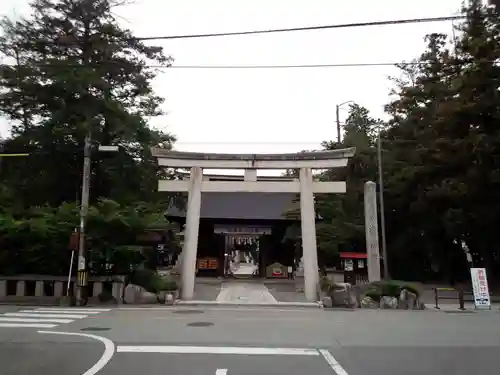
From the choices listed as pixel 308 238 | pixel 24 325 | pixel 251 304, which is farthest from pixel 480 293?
pixel 24 325

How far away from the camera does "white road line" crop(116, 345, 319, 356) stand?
9453mm

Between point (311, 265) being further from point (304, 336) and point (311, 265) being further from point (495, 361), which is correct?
point (495, 361)

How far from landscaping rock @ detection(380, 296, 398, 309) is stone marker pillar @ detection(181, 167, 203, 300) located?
8291 mm

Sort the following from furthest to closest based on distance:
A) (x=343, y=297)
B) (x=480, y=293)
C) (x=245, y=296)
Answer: (x=245, y=296) < (x=343, y=297) < (x=480, y=293)

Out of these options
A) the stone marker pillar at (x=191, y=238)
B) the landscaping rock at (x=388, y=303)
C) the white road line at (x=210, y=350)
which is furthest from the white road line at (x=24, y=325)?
the landscaping rock at (x=388, y=303)

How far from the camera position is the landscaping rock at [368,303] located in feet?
68.1

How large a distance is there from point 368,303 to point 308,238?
14.1ft

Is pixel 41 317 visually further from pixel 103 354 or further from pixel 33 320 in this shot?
pixel 103 354

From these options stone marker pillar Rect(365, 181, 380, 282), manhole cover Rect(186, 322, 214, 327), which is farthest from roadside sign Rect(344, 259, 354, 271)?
manhole cover Rect(186, 322, 214, 327)

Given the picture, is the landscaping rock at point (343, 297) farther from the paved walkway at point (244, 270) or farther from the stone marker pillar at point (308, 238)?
the paved walkway at point (244, 270)

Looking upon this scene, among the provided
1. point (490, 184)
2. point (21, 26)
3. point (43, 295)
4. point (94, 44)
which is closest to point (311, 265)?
point (490, 184)

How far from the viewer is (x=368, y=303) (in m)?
20.9

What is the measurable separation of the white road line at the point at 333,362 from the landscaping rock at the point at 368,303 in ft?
38.7

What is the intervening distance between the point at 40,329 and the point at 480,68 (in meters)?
22.7
